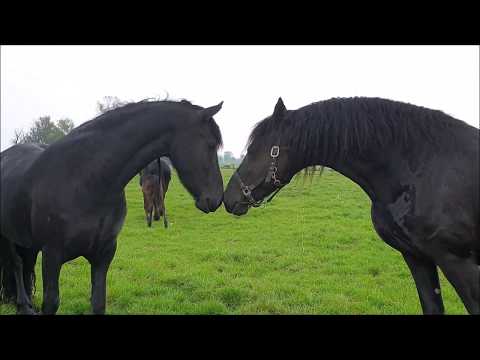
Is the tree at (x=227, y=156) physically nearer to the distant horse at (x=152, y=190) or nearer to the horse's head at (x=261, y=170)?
the horse's head at (x=261, y=170)

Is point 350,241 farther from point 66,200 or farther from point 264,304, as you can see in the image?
point 66,200

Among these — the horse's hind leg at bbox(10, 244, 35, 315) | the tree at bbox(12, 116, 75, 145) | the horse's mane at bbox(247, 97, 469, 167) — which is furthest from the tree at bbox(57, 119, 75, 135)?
the horse's mane at bbox(247, 97, 469, 167)

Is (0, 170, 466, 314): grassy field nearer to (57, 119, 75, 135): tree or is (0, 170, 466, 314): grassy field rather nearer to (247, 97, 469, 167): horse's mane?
(247, 97, 469, 167): horse's mane

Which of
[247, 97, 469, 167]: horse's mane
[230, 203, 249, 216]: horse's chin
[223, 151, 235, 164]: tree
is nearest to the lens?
[247, 97, 469, 167]: horse's mane

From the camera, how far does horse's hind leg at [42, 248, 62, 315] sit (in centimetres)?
311

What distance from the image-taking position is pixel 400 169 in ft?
9.98

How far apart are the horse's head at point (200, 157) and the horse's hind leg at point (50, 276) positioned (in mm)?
1327

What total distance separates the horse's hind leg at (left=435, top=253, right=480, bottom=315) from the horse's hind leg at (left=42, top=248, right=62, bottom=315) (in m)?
3.18

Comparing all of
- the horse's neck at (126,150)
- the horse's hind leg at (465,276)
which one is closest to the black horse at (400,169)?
the horse's hind leg at (465,276)

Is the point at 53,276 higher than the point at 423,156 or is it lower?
lower

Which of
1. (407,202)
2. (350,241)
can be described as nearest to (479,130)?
(407,202)

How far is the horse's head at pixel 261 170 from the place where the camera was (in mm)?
3400

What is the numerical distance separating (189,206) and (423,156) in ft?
41.7
